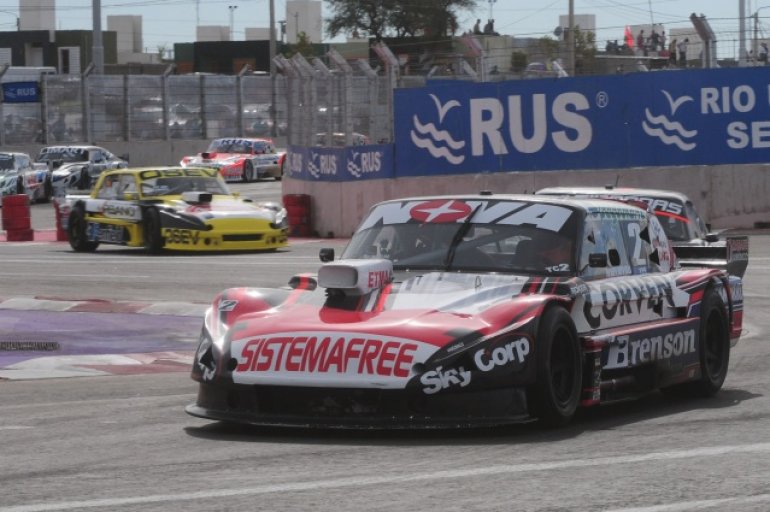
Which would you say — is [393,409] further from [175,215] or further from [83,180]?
[83,180]

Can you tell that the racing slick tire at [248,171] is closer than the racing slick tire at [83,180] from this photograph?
No

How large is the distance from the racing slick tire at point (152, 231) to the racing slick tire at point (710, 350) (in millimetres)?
14719

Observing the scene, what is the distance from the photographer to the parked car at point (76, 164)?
40.5 m

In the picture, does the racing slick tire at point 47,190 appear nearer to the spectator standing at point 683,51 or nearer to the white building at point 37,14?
the spectator standing at point 683,51

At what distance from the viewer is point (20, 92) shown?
49312mm

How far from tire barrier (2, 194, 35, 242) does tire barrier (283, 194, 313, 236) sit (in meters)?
4.78

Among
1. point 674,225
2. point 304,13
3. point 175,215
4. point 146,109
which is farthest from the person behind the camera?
point 304,13

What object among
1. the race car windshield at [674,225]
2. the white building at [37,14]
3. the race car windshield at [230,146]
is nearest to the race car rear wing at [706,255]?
the race car windshield at [674,225]

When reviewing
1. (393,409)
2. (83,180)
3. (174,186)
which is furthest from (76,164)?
(393,409)

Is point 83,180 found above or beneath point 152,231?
above

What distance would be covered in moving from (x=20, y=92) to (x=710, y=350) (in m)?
42.4

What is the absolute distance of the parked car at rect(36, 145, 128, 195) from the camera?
133 feet

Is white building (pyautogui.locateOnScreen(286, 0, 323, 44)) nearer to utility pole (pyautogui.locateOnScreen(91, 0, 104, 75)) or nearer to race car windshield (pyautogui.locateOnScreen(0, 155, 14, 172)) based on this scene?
utility pole (pyautogui.locateOnScreen(91, 0, 104, 75))

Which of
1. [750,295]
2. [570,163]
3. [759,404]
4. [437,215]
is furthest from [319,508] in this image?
[570,163]
